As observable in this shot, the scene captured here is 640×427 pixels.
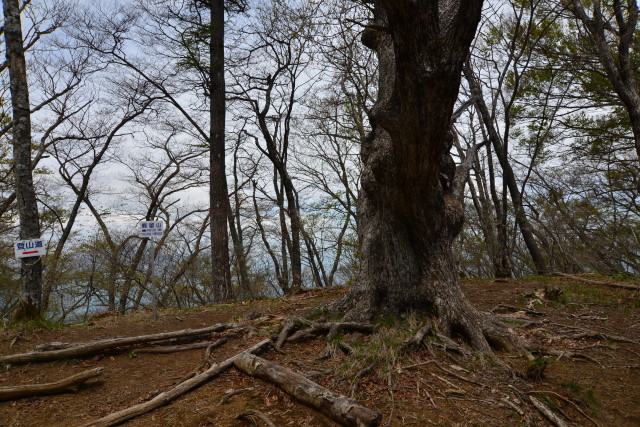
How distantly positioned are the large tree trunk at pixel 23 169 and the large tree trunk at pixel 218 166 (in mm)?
3948

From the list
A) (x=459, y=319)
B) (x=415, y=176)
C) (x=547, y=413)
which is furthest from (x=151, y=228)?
(x=547, y=413)

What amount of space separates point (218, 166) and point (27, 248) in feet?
16.3

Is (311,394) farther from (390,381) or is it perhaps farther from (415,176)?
(415,176)

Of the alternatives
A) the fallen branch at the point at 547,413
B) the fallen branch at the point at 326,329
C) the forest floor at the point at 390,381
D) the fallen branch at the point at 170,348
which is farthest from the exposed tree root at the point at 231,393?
Result: the fallen branch at the point at 547,413

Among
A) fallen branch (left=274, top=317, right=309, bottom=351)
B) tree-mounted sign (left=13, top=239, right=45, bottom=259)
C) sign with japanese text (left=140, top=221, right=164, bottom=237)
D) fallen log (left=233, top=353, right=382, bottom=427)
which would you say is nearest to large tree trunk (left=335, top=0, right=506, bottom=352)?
fallen branch (left=274, top=317, right=309, bottom=351)

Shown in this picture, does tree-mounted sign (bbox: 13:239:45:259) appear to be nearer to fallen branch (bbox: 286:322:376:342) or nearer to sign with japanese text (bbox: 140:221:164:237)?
sign with japanese text (bbox: 140:221:164:237)

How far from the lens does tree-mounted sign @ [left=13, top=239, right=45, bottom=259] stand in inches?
232

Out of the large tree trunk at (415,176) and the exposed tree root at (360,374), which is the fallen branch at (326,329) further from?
the exposed tree root at (360,374)

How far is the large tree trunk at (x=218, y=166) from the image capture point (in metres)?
9.65

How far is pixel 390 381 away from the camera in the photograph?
127 inches

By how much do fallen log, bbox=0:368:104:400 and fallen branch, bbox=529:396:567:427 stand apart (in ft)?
12.9

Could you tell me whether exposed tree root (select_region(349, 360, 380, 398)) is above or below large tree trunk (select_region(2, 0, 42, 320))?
below

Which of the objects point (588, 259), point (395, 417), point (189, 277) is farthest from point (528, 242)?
point (189, 277)

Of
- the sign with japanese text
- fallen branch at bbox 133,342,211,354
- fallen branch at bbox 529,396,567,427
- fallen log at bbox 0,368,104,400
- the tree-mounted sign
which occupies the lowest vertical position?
fallen branch at bbox 529,396,567,427
